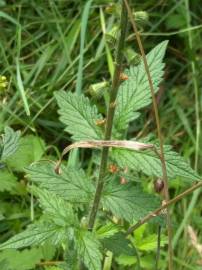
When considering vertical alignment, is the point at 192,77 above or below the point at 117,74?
above

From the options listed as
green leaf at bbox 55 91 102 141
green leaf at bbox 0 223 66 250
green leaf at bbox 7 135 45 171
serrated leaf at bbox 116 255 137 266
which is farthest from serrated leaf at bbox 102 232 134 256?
green leaf at bbox 7 135 45 171

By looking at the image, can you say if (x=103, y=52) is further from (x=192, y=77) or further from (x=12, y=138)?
(x=12, y=138)

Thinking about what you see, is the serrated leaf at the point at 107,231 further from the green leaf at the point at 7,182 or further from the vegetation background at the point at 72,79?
the green leaf at the point at 7,182

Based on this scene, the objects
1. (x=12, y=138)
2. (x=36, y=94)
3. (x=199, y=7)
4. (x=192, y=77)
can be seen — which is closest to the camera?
(x=12, y=138)

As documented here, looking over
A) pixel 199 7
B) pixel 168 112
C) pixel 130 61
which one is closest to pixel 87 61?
pixel 168 112

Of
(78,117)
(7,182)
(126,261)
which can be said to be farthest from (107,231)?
(7,182)

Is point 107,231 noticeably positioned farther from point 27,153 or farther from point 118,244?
point 27,153
